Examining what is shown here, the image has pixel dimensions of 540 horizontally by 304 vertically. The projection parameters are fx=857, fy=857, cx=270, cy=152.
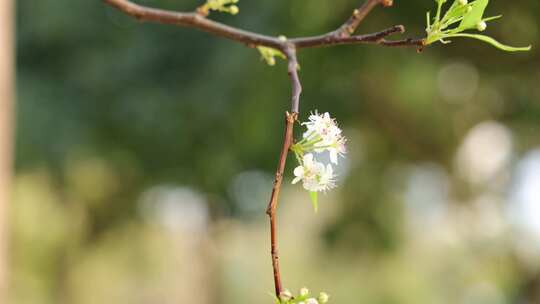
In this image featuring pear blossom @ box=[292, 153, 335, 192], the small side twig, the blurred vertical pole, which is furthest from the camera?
the blurred vertical pole

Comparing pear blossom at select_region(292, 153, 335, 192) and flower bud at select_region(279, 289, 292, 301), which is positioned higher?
pear blossom at select_region(292, 153, 335, 192)

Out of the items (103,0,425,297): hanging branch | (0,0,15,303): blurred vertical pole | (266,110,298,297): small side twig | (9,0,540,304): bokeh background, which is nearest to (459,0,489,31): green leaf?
(103,0,425,297): hanging branch

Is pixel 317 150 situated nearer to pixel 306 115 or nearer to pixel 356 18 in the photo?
pixel 356 18

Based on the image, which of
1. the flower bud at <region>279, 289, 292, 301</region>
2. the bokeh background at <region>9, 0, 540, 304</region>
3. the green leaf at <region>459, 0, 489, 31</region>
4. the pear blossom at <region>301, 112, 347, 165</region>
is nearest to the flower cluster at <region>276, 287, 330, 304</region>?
the flower bud at <region>279, 289, 292, 301</region>

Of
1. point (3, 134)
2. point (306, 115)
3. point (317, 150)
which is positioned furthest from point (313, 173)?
point (306, 115)

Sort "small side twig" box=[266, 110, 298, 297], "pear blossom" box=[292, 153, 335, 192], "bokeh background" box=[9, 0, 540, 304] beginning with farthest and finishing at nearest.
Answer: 1. "bokeh background" box=[9, 0, 540, 304]
2. "pear blossom" box=[292, 153, 335, 192]
3. "small side twig" box=[266, 110, 298, 297]

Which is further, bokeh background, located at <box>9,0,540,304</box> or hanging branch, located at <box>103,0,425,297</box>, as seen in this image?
bokeh background, located at <box>9,0,540,304</box>

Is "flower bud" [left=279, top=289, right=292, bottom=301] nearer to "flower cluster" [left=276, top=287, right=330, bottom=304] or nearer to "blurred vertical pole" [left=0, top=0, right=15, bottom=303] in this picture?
"flower cluster" [left=276, top=287, right=330, bottom=304]
